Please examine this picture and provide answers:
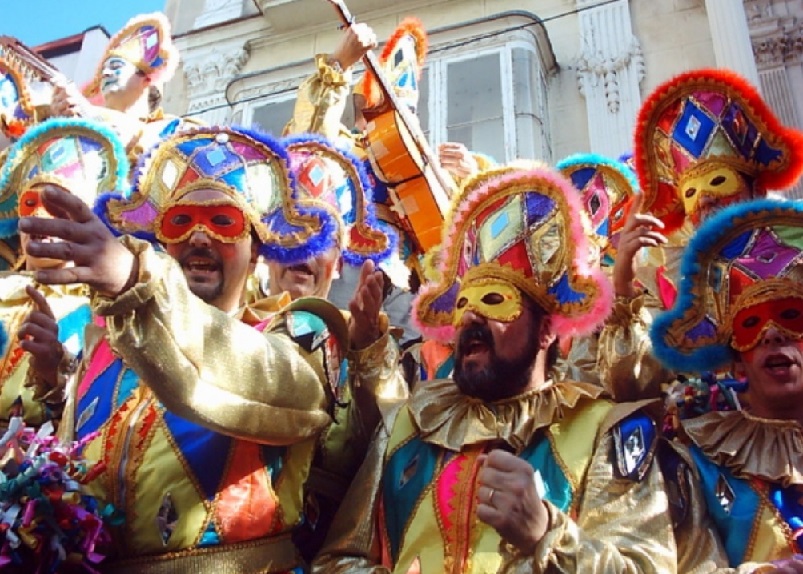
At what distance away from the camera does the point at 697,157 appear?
11.2ft

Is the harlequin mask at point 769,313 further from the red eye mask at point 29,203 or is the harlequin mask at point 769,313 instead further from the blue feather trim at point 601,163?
the red eye mask at point 29,203

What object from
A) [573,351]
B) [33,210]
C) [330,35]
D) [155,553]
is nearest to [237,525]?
[155,553]

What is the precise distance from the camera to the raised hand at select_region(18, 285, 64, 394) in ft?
8.25

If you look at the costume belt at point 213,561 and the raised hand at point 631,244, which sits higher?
the raised hand at point 631,244

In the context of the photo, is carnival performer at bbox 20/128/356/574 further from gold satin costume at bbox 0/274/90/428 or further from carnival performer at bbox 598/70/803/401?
carnival performer at bbox 598/70/803/401

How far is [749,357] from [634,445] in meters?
0.51

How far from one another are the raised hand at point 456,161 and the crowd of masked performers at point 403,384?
5.32ft

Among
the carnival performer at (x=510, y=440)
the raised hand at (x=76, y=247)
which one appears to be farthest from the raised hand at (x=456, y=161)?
the raised hand at (x=76, y=247)

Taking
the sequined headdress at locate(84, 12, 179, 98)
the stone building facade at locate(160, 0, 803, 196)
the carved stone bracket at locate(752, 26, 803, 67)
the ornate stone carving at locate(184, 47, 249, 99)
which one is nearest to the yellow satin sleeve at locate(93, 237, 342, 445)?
the sequined headdress at locate(84, 12, 179, 98)

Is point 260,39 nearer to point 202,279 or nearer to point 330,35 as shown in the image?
point 330,35

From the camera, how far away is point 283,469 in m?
2.23

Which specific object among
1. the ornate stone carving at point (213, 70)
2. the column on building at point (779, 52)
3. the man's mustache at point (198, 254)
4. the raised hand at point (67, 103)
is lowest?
the man's mustache at point (198, 254)

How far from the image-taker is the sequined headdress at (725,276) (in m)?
2.49

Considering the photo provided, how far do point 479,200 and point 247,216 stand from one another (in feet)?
2.65
